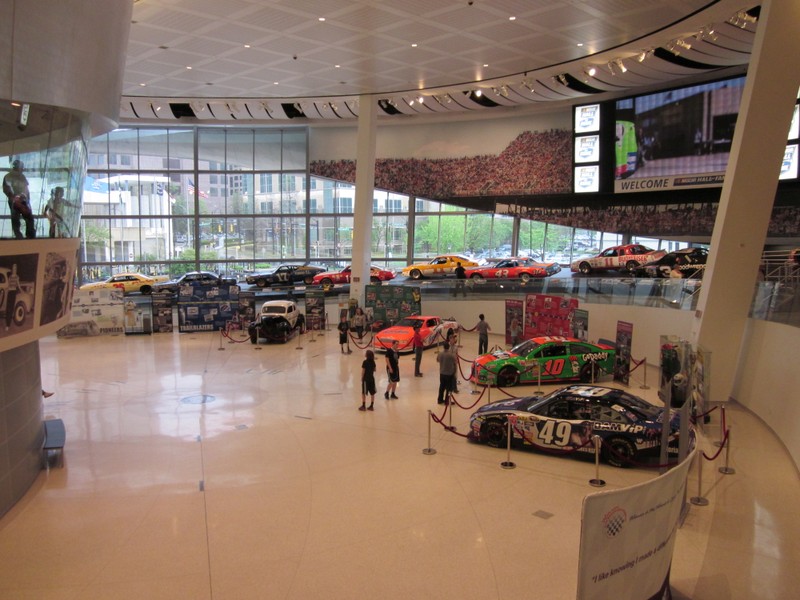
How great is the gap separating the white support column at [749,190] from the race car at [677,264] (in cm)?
976

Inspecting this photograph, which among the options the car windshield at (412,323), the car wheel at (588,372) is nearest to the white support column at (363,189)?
the car windshield at (412,323)

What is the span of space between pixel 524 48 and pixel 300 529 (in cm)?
1754

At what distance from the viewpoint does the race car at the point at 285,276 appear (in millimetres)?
30859

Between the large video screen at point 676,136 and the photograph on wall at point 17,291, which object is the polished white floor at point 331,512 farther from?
the large video screen at point 676,136

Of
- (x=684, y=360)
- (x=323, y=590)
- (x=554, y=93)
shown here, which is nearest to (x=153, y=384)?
(x=323, y=590)

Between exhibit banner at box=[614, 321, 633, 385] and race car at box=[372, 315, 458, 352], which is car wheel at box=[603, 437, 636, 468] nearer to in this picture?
exhibit banner at box=[614, 321, 633, 385]

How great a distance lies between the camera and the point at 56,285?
8.91 m

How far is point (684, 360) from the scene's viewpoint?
11.6 m

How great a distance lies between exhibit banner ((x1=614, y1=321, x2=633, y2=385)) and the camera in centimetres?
1515

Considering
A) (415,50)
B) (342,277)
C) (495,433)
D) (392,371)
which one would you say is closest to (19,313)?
(495,433)

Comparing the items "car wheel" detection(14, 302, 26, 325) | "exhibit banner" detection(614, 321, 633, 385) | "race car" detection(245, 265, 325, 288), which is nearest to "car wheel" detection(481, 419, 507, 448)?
"exhibit banner" detection(614, 321, 633, 385)

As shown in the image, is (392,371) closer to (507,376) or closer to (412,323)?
(507,376)

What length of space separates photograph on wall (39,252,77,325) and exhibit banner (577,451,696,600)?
7858 mm

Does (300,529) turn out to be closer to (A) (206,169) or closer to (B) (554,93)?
(B) (554,93)
